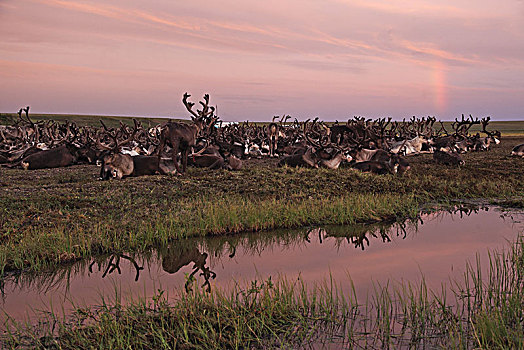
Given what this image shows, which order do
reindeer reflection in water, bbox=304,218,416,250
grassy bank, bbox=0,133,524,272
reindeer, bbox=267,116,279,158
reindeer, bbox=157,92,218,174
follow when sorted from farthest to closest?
reindeer, bbox=267,116,279,158, reindeer, bbox=157,92,218,174, reindeer reflection in water, bbox=304,218,416,250, grassy bank, bbox=0,133,524,272

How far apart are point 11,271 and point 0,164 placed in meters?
14.2

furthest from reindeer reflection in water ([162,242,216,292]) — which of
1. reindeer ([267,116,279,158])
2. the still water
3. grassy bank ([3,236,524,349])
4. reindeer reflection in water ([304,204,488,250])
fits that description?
reindeer ([267,116,279,158])

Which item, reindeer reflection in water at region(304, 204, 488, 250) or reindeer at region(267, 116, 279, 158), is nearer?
reindeer reflection in water at region(304, 204, 488, 250)

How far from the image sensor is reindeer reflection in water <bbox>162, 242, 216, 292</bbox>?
Answer: 5543 mm

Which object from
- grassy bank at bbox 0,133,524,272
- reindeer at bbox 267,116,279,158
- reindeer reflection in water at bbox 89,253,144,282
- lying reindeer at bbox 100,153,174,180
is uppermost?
reindeer at bbox 267,116,279,158

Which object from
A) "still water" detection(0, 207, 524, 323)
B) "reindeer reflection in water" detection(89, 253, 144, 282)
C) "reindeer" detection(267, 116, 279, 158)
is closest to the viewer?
"still water" detection(0, 207, 524, 323)

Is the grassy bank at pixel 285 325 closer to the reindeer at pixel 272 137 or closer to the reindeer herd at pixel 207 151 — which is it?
the reindeer herd at pixel 207 151

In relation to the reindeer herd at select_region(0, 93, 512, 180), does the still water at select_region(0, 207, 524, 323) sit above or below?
below

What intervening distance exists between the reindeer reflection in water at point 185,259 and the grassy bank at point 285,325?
4.00ft

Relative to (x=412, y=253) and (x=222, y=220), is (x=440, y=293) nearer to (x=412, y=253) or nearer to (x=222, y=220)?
(x=412, y=253)

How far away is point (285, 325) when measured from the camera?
383cm

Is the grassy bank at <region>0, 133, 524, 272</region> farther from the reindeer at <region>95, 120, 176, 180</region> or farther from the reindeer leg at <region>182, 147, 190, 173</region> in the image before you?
the reindeer at <region>95, 120, 176, 180</region>

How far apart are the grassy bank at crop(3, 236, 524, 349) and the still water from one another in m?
0.39

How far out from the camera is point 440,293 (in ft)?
14.7
